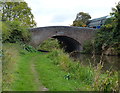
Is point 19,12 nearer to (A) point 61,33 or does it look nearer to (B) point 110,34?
(A) point 61,33

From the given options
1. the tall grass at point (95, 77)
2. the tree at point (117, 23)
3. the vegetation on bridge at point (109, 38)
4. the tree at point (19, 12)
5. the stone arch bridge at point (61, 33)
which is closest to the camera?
the tall grass at point (95, 77)

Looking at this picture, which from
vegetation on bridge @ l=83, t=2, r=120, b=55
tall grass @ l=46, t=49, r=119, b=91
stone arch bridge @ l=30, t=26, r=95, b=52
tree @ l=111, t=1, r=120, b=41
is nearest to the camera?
tall grass @ l=46, t=49, r=119, b=91

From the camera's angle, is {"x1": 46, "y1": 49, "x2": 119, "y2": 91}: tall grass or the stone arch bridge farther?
the stone arch bridge

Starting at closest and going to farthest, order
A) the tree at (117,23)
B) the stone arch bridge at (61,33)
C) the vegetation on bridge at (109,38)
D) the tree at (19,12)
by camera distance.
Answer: the tree at (117,23)
the vegetation on bridge at (109,38)
the stone arch bridge at (61,33)
the tree at (19,12)

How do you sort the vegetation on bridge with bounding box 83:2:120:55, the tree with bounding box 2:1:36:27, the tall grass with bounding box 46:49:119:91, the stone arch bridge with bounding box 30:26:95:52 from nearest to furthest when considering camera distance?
the tall grass with bounding box 46:49:119:91 → the vegetation on bridge with bounding box 83:2:120:55 → the stone arch bridge with bounding box 30:26:95:52 → the tree with bounding box 2:1:36:27

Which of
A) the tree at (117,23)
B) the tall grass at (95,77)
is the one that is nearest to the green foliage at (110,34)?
the tree at (117,23)

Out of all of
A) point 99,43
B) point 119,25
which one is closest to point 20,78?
point 119,25

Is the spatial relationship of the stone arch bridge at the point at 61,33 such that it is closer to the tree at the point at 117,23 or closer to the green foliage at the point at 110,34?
the green foliage at the point at 110,34

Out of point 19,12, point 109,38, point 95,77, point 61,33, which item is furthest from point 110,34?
point 95,77

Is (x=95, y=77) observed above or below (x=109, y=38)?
below

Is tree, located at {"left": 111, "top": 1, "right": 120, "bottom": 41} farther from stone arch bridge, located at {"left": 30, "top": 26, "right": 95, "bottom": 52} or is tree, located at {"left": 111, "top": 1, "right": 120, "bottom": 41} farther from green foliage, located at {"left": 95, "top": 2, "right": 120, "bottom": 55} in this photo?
stone arch bridge, located at {"left": 30, "top": 26, "right": 95, "bottom": 52}

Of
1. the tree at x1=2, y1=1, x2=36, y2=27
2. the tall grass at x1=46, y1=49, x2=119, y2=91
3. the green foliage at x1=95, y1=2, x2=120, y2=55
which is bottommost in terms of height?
the tall grass at x1=46, y1=49, x2=119, y2=91

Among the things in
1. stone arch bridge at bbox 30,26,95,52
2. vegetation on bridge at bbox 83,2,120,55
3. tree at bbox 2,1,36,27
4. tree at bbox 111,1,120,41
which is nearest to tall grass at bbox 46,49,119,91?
vegetation on bridge at bbox 83,2,120,55

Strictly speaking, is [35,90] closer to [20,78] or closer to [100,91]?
[20,78]
